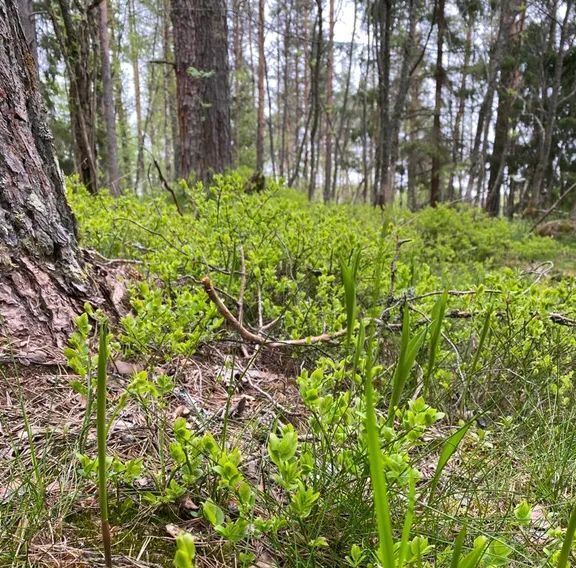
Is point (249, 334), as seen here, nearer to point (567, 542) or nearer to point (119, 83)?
point (567, 542)

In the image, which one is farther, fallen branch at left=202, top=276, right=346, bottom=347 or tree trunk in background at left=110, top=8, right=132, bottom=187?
tree trunk in background at left=110, top=8, right=132, bottom=187

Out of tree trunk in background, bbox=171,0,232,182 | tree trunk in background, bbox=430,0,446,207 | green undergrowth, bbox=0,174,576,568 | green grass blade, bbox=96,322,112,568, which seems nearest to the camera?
green grass blade, bbox=96,322,112,568

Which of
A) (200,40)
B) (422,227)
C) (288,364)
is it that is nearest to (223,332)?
(288,364)

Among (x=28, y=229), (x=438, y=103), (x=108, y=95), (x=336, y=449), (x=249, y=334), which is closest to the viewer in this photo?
(x=336, y=449)

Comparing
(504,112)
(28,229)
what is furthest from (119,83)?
(28,229)

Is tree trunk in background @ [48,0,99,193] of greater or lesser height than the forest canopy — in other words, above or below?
above

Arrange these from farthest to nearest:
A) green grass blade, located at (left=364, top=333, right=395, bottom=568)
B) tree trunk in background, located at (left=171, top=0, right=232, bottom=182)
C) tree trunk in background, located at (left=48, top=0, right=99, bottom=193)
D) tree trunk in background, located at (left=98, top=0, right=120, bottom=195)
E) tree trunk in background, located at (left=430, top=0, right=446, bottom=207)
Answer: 1. tree trunk in background, located at (left=430, top=0, right=446, bottom=207)
2. tree trunk in background, located at (left=98, top=0, right=120, bottom=195)
3. tree trunk in background, located at (left=171, top=0, right=232, bottom=182)
4. tree trunk in background, located at (left=48, top=0, right=99, bottom=193)
5. green grass blade, located at (left=364, top=333, right=395, bottom=568)

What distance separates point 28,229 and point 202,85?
4.45 metres

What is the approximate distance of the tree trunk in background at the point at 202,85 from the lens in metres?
5.21

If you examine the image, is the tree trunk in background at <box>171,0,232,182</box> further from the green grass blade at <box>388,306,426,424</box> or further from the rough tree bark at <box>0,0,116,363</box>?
the green grass blade at <box>388,306,426,424</box>

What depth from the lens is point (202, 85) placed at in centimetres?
543

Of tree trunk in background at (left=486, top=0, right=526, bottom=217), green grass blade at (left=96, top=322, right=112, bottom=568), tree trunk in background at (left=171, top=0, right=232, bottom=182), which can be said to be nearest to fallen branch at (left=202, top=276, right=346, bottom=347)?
green grass blade at (left=96, top=322, right=112, bottom=568)

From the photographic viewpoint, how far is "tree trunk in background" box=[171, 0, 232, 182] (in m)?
5.21

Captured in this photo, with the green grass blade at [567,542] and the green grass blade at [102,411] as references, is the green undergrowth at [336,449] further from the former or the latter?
the green grass blade at [102,411]
